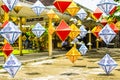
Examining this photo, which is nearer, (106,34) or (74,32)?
(106,34)

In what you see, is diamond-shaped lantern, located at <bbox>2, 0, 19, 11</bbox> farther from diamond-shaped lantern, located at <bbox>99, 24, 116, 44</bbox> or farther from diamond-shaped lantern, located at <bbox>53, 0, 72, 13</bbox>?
diamond-shaped lantern, located at <bbox>99, 24, 116, 44</bbox>

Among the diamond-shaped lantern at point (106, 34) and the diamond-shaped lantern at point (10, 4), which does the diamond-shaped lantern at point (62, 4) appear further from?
the diamond-shaped lantern at point (10, 4)

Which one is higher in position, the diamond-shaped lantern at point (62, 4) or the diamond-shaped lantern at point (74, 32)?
the diamond-shaped lantern at point (62, 4)

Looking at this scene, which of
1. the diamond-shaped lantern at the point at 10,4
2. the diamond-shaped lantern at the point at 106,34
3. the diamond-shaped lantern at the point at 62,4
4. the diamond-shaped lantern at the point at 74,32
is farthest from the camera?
the diamond-shaped lantern at the point at 74,32

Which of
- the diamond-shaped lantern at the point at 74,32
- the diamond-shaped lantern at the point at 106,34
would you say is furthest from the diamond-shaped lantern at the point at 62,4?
the diamond-shaped lantern at the point at 74,32

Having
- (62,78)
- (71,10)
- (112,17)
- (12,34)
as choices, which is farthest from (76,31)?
(112,17)

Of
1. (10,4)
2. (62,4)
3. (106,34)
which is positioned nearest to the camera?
(10,4)

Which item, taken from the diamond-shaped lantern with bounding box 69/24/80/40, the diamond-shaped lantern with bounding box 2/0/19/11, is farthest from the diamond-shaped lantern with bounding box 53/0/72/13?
the diamond-shaped lantern with bounding box 69/24/80/40

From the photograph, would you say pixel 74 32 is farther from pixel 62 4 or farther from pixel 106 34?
pixel 62 4

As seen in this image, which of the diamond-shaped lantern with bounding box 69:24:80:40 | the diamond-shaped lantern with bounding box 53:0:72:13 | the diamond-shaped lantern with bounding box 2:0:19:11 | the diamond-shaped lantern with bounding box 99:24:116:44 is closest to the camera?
the diamond-shaped lantern with bounding box 2:0:19:11

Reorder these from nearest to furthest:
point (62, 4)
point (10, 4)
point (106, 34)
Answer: point (10, 4), point (62, 4), point (106, 34)

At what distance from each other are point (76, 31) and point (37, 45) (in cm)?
1981

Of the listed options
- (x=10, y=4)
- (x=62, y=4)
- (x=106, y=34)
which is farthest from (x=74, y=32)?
(x=10, y=4)

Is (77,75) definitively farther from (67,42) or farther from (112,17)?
(67,42)
